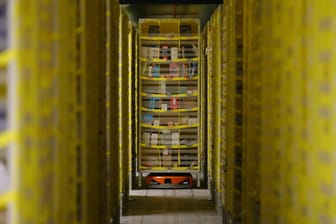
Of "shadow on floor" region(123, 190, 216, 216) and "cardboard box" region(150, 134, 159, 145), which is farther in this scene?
"cardboard box" region(150, 134, 159, 145)

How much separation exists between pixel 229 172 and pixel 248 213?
91cm

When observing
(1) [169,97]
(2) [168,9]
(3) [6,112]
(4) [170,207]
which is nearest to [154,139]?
(1) [169,97]

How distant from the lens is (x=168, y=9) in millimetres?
11125

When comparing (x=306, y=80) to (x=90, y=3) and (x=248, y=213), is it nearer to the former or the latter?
(x=90, y=3)

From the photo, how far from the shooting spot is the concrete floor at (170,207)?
830 centimetres

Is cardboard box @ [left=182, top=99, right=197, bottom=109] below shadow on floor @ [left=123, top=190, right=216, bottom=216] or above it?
Result: above

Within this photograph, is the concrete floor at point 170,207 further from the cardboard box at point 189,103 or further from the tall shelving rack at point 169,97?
the cardboard box at point 189,103

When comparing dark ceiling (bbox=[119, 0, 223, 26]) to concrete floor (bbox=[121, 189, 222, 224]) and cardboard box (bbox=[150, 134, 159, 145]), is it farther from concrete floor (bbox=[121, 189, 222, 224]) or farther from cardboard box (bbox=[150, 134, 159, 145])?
concrete floor (bbox=[121, 189, 222, 224])

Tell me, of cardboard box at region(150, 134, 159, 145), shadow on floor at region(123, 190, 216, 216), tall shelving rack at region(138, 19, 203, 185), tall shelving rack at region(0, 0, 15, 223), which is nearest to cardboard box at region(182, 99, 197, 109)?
tall shelving rack at region(138, 19, 203, 185)

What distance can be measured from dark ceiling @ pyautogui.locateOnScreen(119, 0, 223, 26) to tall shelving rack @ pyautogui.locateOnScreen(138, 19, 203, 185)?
9.4 inches

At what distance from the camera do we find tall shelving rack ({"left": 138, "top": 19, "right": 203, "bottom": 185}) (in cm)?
1066

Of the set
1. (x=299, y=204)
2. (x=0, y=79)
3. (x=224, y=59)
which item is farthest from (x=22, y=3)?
(x=224, y=59)

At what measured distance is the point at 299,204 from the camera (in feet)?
11.5

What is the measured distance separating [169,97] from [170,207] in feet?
7.39
